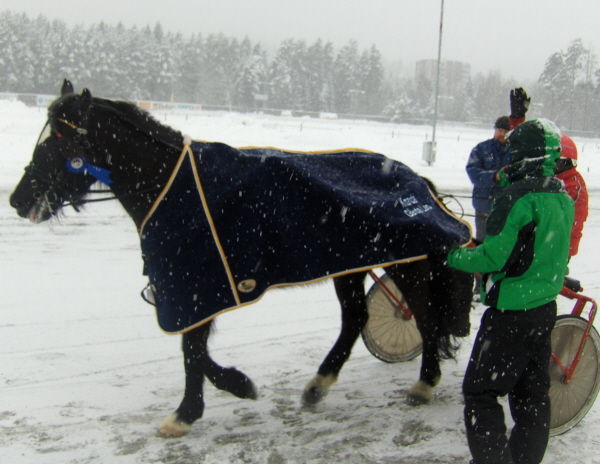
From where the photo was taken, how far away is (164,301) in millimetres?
3035

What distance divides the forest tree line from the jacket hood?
42.1 metres

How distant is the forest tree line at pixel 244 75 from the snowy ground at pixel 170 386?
3942cm

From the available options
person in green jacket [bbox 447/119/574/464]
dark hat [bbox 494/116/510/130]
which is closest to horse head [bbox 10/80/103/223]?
person in green jacket [bbox 447/119/574/464]

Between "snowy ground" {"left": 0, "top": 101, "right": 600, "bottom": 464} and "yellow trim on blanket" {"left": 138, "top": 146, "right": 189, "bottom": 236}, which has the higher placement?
"yellow trim on blanket" {"left": 138, "top": 146, "right": 189, "bottom": 236}

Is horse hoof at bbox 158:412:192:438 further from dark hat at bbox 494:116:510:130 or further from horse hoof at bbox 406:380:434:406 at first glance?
dark hat at bbox 494:116:510:130

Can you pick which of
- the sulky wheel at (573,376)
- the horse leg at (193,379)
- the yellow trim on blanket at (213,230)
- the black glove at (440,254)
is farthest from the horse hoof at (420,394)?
the yellow trim on blanket at (213,230)

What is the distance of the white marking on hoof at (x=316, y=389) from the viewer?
3553mm

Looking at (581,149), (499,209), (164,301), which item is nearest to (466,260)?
(499,209)

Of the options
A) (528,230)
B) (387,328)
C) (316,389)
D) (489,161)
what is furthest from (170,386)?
(489,161)

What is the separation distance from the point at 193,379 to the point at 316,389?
0.81 meters

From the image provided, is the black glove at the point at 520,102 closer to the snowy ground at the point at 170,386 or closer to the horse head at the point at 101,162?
the snowy ground at the point at 170,386

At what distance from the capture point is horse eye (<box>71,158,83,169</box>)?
3.03m

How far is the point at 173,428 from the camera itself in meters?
3.11

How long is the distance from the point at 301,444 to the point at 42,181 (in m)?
2.00
